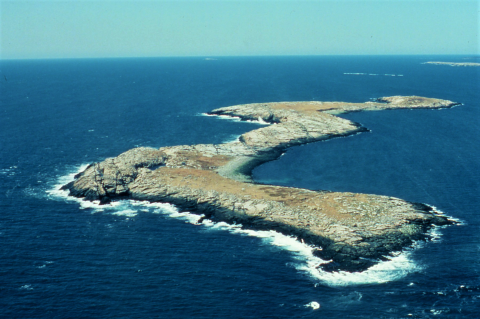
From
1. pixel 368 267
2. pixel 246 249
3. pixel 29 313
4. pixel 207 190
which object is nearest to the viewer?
pixel 29 313

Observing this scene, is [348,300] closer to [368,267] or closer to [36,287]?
[368,267]

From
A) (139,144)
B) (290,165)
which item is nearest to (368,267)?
(290,165)

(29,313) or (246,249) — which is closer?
(29,313)

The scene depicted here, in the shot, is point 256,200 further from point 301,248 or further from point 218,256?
point 218,256

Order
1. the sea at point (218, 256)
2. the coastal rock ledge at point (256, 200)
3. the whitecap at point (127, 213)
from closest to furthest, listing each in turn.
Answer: the sea at point (218, 256)
the coastal rock ledge at point (256, 200)
the whitecap at point (127, 213)

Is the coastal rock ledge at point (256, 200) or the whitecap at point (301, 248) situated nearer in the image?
the whitecap at point (301, 248)

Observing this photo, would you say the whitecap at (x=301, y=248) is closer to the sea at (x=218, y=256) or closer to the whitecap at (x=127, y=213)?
the whitecap at (x=127, y=213)

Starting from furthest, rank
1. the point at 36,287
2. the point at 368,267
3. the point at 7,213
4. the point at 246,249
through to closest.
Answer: the point at 7,213
the point at 246,249
the point at 368,267
the point at 36,287

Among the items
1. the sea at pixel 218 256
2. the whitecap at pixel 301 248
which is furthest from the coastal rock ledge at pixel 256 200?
the sea at pixel 218 256
